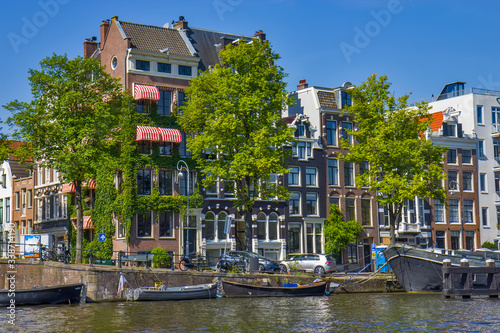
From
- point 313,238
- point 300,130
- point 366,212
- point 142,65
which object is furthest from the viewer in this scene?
point 366,212

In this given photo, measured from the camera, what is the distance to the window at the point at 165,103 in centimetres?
6172

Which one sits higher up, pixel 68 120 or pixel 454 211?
pixel 68 120

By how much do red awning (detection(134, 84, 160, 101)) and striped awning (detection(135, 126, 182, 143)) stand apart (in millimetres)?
2337

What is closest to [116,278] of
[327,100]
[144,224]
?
[144,224]

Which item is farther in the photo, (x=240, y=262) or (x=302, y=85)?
(x=302, y=85)

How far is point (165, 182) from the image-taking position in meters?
61.6

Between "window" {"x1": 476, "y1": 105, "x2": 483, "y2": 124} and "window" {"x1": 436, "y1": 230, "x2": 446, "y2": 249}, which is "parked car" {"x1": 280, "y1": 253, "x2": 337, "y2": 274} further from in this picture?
"window" {"x1": 476, "y1": 105, "x2": 483, "y2": 124}

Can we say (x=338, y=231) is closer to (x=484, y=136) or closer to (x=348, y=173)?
(x=348, y=173)

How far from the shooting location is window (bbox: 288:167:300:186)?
67.8 meters

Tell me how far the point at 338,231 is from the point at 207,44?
20226 mm

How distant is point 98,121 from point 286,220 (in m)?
21.4

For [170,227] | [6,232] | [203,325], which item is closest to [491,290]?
[203,325]

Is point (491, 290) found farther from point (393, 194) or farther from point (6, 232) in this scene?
point (6, 232)

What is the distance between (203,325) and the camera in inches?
1204
